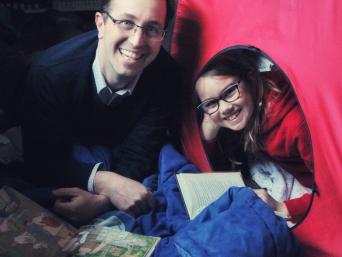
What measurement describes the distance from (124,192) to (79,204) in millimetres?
106

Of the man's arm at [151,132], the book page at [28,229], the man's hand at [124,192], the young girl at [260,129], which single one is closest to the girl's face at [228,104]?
the young girl at [260,129]

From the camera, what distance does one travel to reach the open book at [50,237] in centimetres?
77

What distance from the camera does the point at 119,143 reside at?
3.63 feet

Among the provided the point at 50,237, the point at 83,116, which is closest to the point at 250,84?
the point at 83,116

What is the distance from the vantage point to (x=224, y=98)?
914 millimetres

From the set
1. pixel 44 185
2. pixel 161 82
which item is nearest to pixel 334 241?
pixel 161 82

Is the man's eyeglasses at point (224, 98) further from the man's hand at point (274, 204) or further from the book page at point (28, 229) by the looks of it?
the book page at point (28, 229)

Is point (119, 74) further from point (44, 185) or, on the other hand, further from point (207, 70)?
point (44, 185)

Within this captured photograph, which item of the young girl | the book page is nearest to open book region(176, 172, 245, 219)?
the young girl

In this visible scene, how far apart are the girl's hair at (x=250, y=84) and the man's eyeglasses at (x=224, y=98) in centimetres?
3

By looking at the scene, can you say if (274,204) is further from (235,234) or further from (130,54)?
(130,54)

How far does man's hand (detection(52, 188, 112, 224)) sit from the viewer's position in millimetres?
860

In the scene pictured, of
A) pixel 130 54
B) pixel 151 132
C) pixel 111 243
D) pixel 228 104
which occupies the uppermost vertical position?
pixel 130 54

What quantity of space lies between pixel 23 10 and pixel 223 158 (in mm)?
1002
